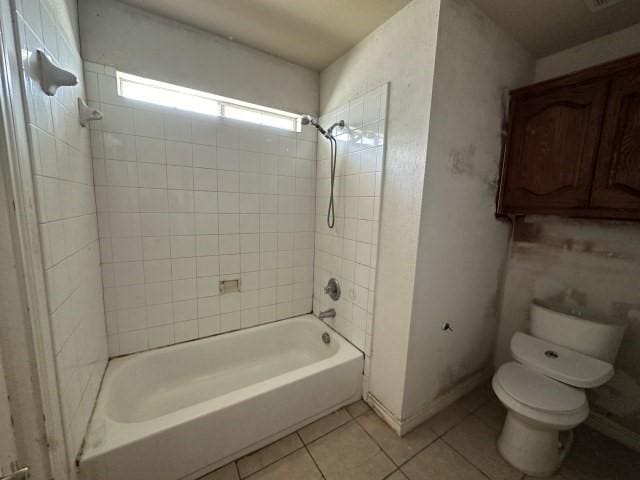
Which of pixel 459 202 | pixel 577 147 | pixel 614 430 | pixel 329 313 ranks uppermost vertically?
pixel 577 147

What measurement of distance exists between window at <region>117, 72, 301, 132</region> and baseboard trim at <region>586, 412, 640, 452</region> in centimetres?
277

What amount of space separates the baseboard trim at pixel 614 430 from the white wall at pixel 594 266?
3cm

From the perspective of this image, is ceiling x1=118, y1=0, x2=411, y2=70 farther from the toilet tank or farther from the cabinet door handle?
the toilet tank

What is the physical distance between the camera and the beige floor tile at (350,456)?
1.27 m

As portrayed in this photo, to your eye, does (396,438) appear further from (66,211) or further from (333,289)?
(66,211)

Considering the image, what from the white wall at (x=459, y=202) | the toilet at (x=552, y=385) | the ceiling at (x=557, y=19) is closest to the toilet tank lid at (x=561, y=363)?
the toilet at (x=552, y=385)

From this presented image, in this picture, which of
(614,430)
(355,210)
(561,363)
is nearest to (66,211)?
(355,210)

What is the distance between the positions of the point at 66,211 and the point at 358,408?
6.31 ft

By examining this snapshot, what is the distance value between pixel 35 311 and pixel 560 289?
2570 millimetres

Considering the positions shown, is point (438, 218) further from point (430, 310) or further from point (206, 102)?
point (206, 102)

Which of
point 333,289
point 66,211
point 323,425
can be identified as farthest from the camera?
point 333,289

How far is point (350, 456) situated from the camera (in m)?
1.36

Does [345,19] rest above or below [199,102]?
above

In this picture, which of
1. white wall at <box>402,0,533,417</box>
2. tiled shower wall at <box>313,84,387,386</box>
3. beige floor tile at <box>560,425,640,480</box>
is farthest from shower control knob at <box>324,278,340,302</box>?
beige floor tile at <box>560,425,640,480</box>
